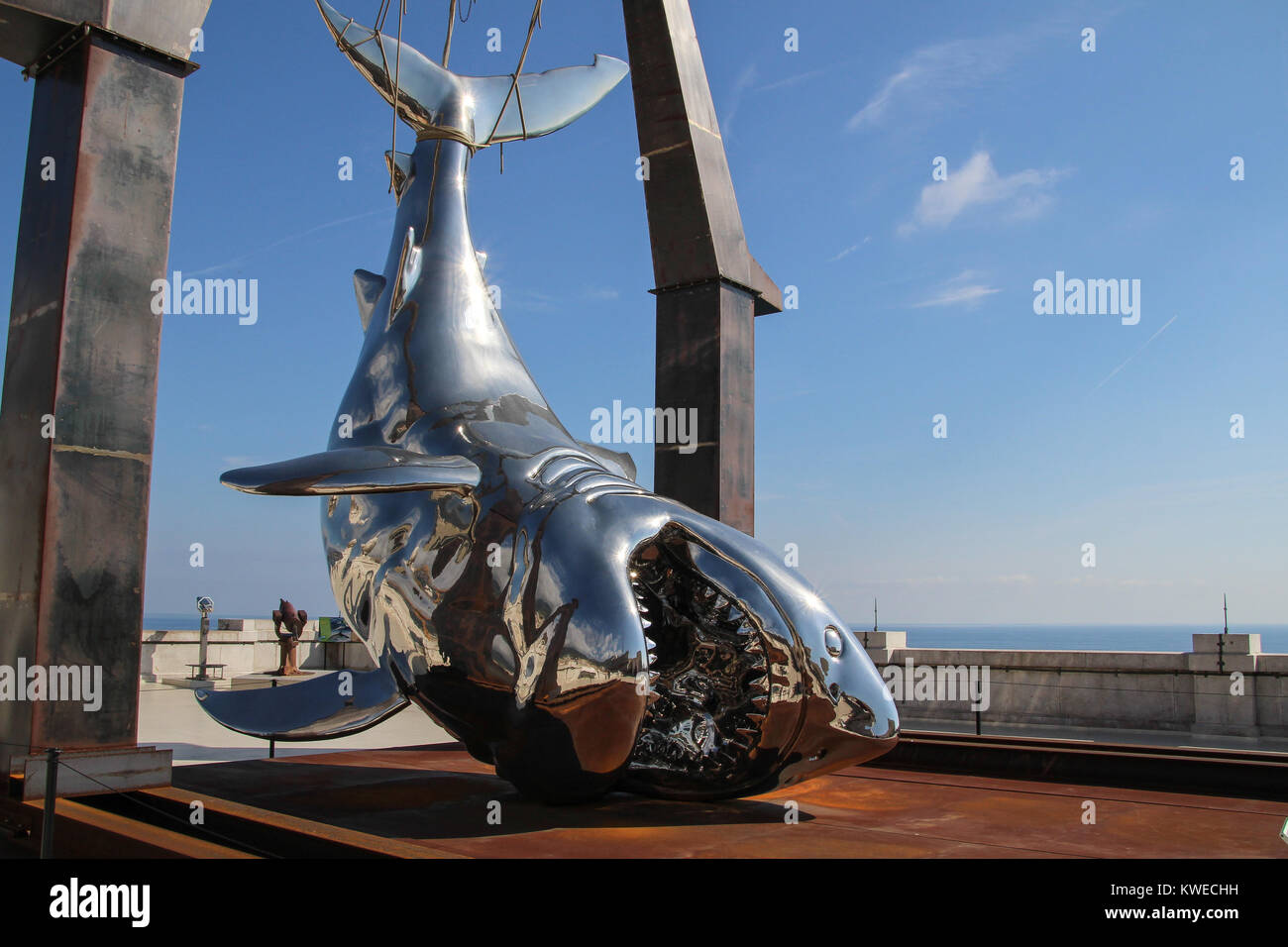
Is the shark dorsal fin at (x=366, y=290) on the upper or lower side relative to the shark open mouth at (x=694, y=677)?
upper

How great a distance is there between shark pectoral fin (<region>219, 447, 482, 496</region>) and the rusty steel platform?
5.99 feet

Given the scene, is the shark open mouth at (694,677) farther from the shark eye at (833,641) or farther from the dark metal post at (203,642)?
the dark metal post at (203,642)

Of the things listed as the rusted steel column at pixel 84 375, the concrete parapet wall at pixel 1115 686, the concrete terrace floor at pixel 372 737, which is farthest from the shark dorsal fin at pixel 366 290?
the concrete parapet wall at pixel 1115 686

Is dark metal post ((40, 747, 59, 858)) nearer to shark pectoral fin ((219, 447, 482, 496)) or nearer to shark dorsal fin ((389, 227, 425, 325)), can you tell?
shark pectoral fin ((219, 447, 482, 496))

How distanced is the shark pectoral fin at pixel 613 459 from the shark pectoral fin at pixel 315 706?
2.29 m

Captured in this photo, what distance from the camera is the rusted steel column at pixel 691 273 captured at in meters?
10.5

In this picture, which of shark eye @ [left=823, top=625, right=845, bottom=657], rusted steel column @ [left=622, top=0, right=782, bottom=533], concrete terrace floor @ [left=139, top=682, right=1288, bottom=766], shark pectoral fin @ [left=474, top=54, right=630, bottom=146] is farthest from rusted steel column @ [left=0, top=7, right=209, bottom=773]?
concrete terrace floor @ [left=139, top=682, right=1288, bottom=766]

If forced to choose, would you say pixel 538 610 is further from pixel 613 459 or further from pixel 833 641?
pixel 613 459

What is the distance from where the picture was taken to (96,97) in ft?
22.7

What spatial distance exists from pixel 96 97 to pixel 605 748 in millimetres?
5404

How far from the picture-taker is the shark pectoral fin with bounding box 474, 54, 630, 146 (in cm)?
920

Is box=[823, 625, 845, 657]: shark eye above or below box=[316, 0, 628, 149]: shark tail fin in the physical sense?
below
